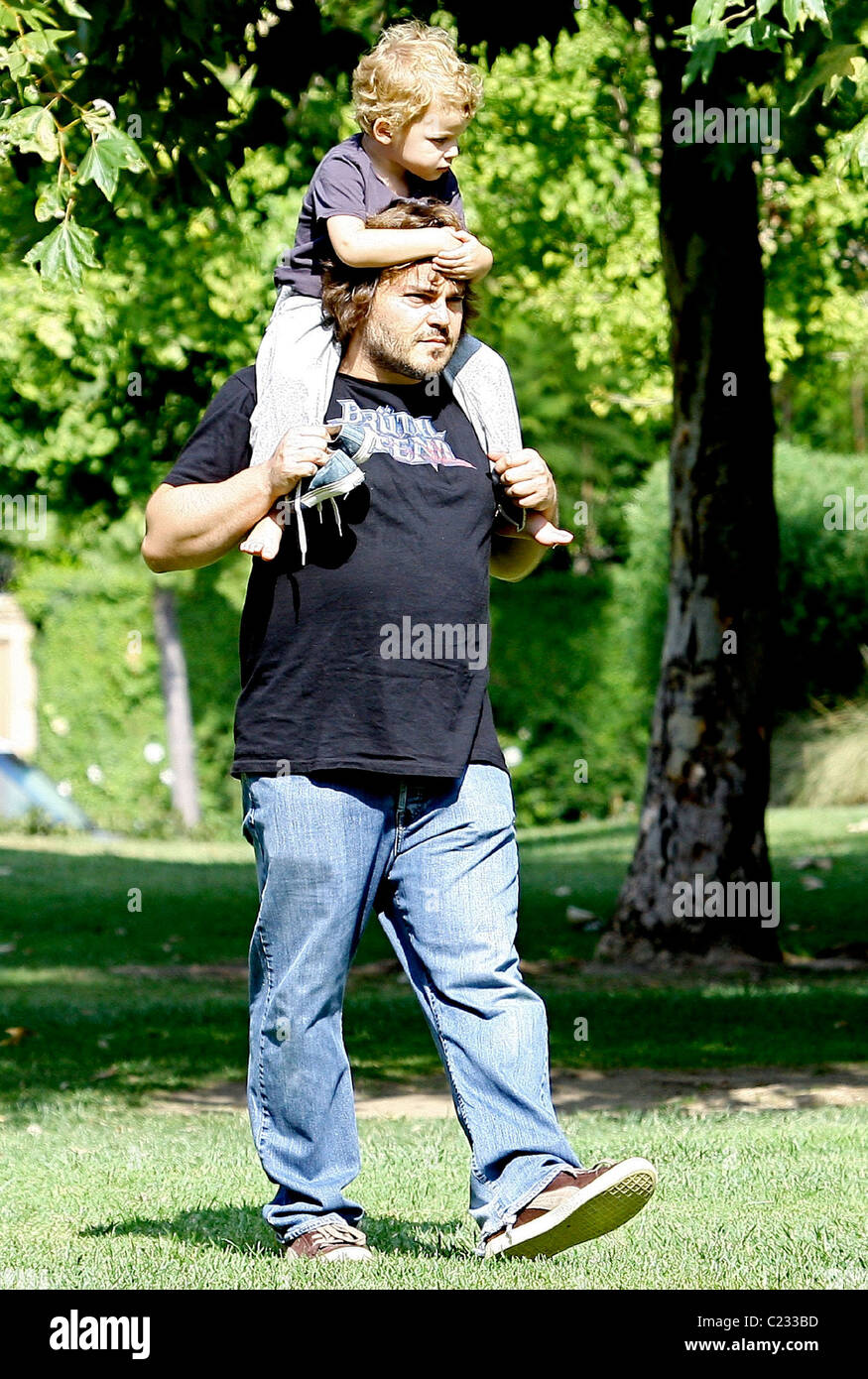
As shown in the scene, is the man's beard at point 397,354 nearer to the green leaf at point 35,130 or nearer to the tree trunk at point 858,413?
the green leaf at point 35,130

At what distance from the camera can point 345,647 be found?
11.2 feet

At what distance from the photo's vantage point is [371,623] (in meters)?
3.39

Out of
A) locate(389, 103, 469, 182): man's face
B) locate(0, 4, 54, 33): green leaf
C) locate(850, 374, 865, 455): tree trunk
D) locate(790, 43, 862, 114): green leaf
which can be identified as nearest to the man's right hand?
locate(389, 103, 469, 182): man's face

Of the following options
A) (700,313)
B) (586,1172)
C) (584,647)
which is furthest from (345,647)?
(584,647)

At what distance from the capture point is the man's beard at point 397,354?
350cm

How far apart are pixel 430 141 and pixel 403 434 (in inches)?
25.8

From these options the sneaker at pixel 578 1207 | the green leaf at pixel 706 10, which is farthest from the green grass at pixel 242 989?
the green leaf at pixel 706 10

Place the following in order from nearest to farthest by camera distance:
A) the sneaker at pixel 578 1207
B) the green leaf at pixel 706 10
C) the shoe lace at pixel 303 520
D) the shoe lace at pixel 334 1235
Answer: the sneaker at pixel 578 1207 → the shoe lace at pixel 303 520 → the shoe lace at pixel 334 1235 → the green leaf at pixel 706 10

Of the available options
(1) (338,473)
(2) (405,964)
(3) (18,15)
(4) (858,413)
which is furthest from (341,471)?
(4) (858,413)

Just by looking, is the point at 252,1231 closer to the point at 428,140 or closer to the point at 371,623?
the point at 371,623

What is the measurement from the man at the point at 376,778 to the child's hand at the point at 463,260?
0.09 ft
